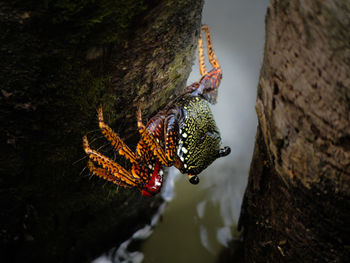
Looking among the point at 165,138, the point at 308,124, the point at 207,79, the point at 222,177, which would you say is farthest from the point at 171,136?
the point at 222,177

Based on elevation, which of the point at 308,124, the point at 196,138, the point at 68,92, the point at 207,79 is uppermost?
the point at 207,79

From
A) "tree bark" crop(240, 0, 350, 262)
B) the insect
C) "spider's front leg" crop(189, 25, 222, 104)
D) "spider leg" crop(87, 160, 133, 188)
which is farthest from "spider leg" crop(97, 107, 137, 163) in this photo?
"tree bark" crop(240, 0, 350, 262)

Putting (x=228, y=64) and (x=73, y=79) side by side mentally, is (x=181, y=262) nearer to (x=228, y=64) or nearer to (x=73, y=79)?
(x=73, y=79)

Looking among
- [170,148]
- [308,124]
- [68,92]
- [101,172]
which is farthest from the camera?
[170,148]

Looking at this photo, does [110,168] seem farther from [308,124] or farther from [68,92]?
[308,124]

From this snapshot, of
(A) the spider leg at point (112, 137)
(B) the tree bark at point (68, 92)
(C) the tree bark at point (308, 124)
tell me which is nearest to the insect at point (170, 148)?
(A) the spider leg at point (112, 137)

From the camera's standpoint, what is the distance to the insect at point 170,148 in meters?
1.78

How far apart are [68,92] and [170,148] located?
771 millimetres

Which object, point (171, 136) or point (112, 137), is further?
point (171, 136)

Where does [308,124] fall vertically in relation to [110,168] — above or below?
below

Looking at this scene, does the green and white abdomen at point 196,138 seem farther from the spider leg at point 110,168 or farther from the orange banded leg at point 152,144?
the spider leg at point 110,168

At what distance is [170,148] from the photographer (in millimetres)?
1929

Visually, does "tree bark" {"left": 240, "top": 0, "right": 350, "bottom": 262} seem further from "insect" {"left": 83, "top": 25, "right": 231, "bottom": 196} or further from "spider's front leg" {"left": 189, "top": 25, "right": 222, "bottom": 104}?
"spider's front leg" {"left": 189, "top": 25, "right": 222, "bottom": 104}

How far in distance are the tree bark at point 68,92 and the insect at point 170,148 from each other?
13 centimetres
